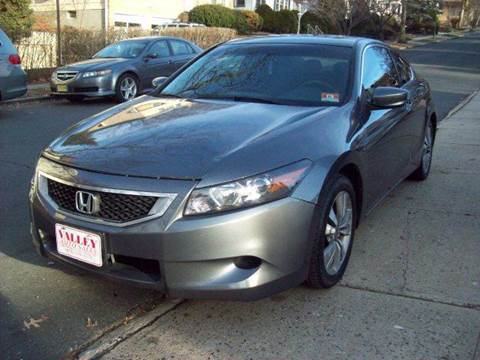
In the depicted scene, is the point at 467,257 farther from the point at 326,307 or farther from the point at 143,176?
the point at 143,176

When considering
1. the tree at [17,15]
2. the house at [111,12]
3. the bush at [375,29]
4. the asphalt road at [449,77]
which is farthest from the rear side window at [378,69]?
the bush at [375,29]

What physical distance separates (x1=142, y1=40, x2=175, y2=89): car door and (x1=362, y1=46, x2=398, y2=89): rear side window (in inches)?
337

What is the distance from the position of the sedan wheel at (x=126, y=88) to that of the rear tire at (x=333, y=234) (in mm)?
9520

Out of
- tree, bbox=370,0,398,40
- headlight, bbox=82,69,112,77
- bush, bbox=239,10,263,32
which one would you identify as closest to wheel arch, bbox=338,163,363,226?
headlight, bbox=82,69,112,77

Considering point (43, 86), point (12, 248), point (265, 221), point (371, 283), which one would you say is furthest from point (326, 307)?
point (43, 86)

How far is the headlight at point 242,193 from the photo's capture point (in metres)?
2.75

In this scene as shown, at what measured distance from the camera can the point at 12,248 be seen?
161 inches

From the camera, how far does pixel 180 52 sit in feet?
45.6

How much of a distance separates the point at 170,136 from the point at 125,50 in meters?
10.6

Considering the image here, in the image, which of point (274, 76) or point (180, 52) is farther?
point (180, 52)

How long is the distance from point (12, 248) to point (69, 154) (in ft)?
4.30

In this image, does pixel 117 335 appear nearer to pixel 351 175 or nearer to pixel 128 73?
pixel 351 175

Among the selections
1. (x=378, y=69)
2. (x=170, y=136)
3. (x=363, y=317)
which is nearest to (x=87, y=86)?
(x=378, y=69)

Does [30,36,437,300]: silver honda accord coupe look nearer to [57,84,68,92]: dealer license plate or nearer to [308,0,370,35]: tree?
[57,84,68,92]: dealer license plate
